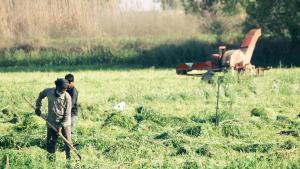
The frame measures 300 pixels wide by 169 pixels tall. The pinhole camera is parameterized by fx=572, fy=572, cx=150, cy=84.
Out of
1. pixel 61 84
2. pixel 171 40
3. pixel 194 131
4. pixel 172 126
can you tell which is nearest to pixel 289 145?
pixel 194 131

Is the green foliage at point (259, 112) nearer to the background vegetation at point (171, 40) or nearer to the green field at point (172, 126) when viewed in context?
the green field at point (172, 126)

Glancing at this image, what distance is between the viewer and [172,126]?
39.7ft

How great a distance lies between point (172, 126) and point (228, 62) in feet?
21.4

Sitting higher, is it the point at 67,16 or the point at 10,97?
the point at 67,16

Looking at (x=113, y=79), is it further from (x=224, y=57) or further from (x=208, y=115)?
(x=208, y=115)

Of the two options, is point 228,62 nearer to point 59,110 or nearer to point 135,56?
point 59,110

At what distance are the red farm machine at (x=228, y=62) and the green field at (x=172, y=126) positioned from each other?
18.4 inches

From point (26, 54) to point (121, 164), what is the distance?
24192mm

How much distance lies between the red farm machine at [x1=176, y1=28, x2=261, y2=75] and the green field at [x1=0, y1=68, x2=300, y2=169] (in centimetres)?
47

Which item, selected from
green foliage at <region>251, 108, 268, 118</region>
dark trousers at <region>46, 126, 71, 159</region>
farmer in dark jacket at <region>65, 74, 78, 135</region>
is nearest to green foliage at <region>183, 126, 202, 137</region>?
farmer in dark jacket at <region>65, 74, 78, 135</region>

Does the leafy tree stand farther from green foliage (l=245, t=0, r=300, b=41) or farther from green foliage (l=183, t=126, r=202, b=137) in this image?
green foliage (l=183, t=126, r=202, b=137)

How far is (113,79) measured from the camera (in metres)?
21.9

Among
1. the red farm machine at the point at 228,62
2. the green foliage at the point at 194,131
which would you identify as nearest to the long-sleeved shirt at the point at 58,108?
the green foliage at the point at 194,131

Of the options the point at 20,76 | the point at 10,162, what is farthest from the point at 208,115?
the point at 20,76
